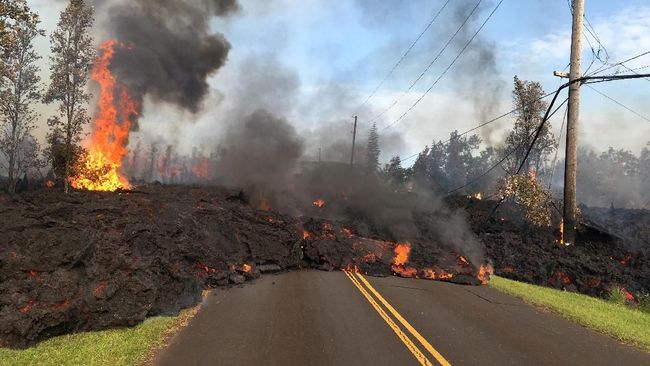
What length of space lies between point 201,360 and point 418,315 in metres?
4.89

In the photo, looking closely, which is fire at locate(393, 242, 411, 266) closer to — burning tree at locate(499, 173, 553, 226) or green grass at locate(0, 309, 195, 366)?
burning tree at locate(499, 173, 553, 226)

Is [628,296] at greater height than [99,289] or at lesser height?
lesser

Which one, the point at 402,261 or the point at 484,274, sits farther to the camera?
the point at 402,261

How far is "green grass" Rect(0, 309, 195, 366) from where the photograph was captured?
597 cm

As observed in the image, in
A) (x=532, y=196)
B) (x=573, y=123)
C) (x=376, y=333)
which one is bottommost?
(x=376, y=333)

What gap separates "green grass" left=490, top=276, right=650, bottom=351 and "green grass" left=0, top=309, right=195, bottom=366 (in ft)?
28.3

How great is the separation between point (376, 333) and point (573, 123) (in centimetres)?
1198

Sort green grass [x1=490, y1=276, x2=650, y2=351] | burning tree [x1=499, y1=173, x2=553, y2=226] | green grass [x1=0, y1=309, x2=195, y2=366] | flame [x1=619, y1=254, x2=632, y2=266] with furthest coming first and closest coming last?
1. flame [x1=619, y1=254, x2=632, y2=266]
2. burning tree [x1=499, y1=173, x2=553, y2=226]
3. green grass [x1=490, y1=276, x2=650, y2=351]
4. green grass [x1=0, y1=309, x2=195, y2=366]

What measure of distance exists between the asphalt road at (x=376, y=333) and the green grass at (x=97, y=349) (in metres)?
0.35

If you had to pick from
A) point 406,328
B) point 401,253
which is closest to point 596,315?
point 406,328

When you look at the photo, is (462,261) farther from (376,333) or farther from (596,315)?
(376,333)

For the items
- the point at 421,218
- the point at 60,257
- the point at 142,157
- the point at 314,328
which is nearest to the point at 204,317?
the point at 314,328

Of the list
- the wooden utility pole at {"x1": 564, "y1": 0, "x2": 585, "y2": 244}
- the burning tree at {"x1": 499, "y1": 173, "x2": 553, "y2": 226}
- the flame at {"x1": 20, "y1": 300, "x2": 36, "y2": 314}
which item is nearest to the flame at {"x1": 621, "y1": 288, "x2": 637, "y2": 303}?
the wooden utility pole at {"x1": 564, "y1": 0, "x2": 585, "y2": 244}

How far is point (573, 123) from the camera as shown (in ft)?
51.3
